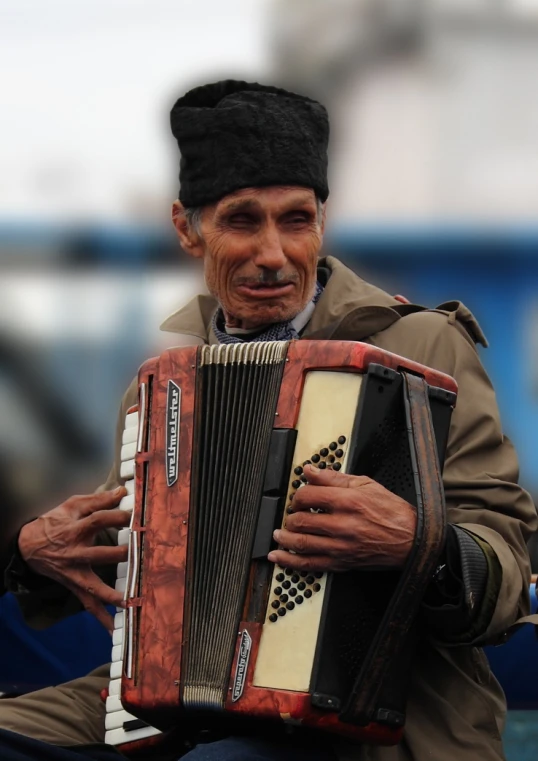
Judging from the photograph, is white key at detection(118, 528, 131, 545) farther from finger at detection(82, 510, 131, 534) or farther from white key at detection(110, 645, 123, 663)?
white key at detection(110, 645, 123, 663)

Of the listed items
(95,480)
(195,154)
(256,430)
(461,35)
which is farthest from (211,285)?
(461,35)

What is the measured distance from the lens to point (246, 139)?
342 cm

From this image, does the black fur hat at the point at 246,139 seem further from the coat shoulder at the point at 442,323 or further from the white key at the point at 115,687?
the white key at the point at 115,687

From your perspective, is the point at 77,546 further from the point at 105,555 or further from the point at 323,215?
the point at 323,215

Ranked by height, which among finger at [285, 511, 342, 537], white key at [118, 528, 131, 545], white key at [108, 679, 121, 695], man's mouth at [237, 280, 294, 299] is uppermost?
man's mouth at [237, 280, 294, 299]

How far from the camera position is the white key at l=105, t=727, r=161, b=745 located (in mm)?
3152

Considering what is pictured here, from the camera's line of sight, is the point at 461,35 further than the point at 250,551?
Yes

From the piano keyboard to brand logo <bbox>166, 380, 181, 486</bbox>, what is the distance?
0.12 metres

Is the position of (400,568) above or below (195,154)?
below

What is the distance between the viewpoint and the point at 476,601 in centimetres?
287

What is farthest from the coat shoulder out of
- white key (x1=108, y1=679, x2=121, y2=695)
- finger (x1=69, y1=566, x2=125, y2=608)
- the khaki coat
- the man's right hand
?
white key (x1=108, y1=679, x2=121, y2=695)

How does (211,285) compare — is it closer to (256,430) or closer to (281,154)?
(281,154)

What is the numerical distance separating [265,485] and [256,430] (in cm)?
13

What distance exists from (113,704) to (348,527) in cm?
78
